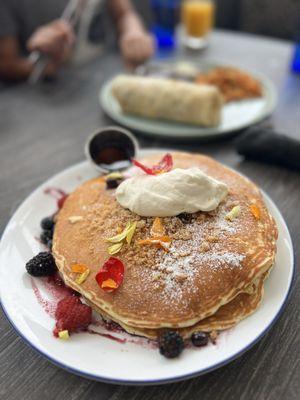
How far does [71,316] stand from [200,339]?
1.04ft

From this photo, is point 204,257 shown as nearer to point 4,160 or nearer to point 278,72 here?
point 4,160

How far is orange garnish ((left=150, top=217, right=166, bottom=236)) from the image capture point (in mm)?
1109

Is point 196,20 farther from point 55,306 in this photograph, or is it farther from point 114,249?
point 55,306

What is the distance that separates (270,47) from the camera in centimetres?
280

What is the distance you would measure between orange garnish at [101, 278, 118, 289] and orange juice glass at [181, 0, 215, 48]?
2.22 m

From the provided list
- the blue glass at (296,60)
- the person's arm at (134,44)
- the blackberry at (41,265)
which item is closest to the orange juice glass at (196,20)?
the person's arm at (134,44)

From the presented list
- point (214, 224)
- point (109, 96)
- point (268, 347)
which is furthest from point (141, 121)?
point (268, 347)

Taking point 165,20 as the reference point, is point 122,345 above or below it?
below

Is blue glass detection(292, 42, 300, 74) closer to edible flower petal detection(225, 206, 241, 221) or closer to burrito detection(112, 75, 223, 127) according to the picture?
burrito detection(112, 75, 223, 127)

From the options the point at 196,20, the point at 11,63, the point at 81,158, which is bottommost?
the point at 81,158

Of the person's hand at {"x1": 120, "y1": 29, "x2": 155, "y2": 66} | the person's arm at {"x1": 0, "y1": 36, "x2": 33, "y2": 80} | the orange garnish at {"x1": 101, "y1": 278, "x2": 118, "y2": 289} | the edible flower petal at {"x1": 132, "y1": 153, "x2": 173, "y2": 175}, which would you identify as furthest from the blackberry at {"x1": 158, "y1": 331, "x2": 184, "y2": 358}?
the person's arm at {"x1": 0, "y1": 36, "x2": 33, "y2": 80}

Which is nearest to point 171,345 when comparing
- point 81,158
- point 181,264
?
point 181,264

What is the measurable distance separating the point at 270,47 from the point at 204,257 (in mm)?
2230

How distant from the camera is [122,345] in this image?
973 mm
